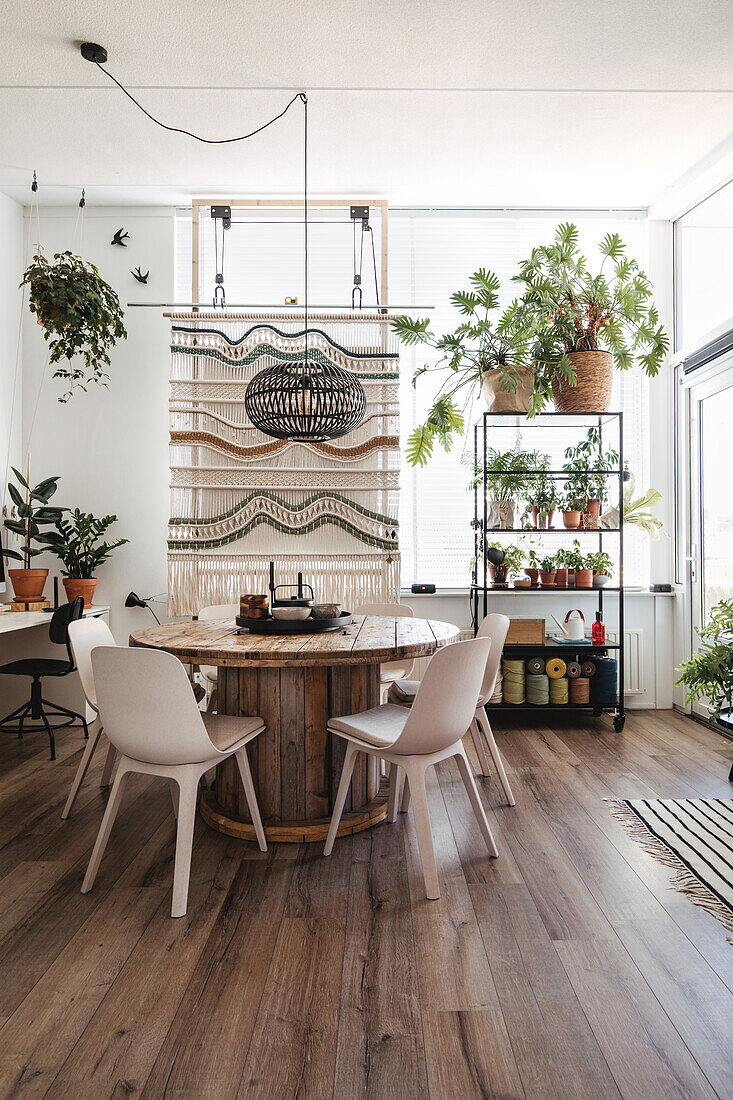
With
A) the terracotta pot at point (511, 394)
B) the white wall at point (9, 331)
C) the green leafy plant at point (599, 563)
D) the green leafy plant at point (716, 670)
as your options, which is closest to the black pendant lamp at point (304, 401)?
the terracotta pot at point (511, 394)

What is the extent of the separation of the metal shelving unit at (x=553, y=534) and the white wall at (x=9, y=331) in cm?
288

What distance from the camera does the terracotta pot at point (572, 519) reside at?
4.49m

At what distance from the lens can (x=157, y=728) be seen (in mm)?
2236

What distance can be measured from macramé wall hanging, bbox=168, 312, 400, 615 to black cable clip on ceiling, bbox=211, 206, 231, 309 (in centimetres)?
22

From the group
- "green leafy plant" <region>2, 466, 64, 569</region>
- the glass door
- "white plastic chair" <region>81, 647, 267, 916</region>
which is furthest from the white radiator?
"white plastic chair" <region>81, 647, 267, 916</region>

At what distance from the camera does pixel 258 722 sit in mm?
2660

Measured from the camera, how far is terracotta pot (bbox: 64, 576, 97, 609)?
14.8 ft

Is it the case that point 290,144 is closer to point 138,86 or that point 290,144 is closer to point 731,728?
point 138,86

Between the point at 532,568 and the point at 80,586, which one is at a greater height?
the point at 532,568

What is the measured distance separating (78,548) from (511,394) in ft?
9.08

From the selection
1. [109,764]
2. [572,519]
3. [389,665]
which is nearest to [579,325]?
[572,519]

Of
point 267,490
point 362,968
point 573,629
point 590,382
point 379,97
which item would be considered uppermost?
point 379,97

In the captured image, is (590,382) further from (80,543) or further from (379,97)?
(80,543)

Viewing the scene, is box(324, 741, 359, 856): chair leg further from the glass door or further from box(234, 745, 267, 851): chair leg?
the glass door
